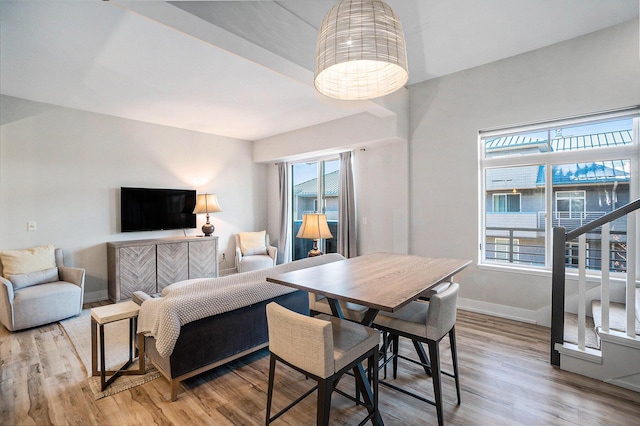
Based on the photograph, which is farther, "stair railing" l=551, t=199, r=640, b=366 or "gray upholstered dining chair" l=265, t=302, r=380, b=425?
"stair railing" l=551, t=199, r=640, b=366

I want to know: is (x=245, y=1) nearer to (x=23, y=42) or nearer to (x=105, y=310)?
(x=23, y=42)

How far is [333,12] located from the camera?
1804 mm

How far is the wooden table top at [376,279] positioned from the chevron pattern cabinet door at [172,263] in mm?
3607

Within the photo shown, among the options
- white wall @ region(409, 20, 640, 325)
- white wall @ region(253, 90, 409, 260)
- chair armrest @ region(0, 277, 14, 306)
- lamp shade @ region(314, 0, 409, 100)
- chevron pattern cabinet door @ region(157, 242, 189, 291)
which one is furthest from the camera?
A: chevron pattern cabinet door @ region(157, 242, 189, 291)

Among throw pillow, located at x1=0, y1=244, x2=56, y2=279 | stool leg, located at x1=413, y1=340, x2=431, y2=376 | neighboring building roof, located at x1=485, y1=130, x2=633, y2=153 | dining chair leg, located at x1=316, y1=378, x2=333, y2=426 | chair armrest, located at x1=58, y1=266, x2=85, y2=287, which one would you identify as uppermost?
neighboring building roof, located at x1=485, y1=130, x2=633, y2=153

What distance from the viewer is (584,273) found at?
255 cm

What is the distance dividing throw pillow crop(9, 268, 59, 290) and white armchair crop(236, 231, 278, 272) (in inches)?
104

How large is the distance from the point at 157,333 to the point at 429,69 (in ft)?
13.7

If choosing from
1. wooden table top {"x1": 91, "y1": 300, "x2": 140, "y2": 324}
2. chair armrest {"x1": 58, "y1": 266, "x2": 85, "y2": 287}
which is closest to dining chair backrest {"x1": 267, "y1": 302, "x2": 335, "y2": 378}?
wooden table top {"x1": 91, "y1": 300, "x2": 140, "y2": 324}

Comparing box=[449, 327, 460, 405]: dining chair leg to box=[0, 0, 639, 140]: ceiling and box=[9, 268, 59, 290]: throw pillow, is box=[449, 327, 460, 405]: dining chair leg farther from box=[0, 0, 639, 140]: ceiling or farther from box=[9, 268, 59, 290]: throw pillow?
box=[9, 268, 59, 290]: throw pillow

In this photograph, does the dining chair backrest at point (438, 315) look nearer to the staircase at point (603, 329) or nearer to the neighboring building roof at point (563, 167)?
the staircase at point (603, 329)

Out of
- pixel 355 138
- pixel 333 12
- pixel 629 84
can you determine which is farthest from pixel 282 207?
pixel 629 84

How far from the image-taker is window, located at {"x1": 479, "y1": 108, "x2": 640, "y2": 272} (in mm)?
3197

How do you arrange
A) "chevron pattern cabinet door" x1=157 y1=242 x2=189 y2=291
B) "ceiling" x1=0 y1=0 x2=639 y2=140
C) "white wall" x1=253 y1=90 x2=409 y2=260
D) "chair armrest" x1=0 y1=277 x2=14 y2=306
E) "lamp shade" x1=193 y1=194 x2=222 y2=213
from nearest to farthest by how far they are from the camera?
1. "ceiling" x1=0 y1=0 x2=639 y2=140
2. "chair armrest" x1=0 y1=277 x2=14 y2=306
3. "white wall" x1=253 y1=90 x2=409 y2=260
4. "chevron pattern cabinet door" x1=157 y1=242 x2=189 y2=291
5. "lamp shade" x1=193 y1=194 x2=222 y2=213
